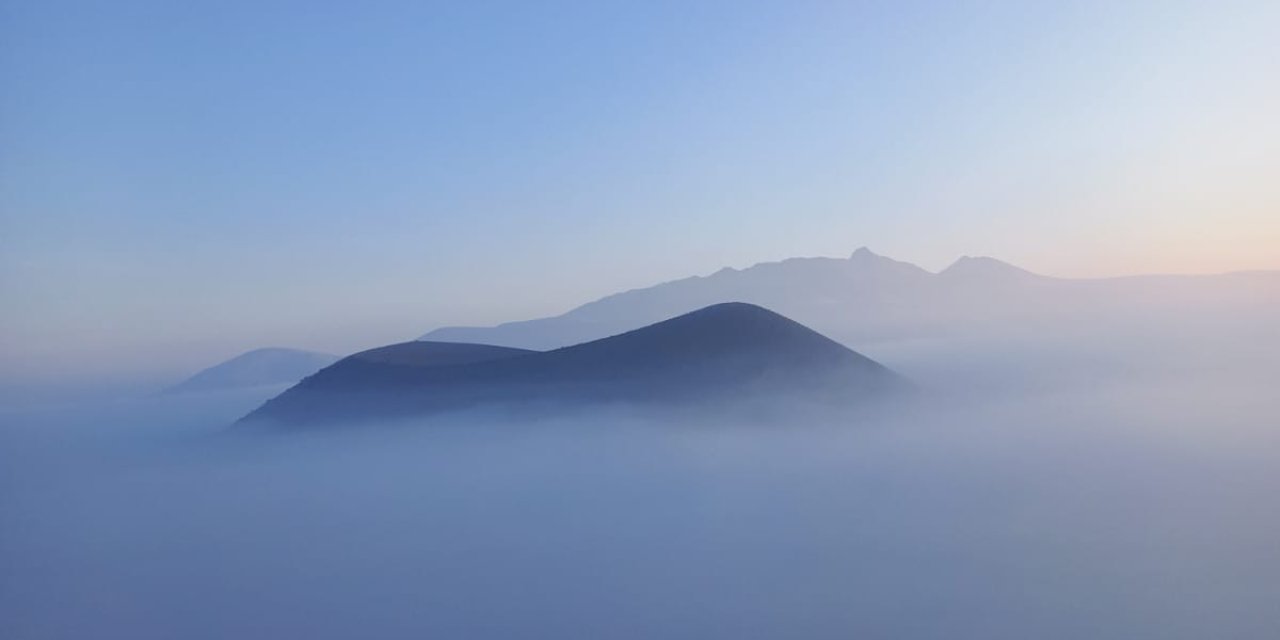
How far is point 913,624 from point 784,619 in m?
1.87

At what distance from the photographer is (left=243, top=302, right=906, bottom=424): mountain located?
2714 centimetres

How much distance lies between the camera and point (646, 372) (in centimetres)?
2698

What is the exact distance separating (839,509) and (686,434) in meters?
8.41

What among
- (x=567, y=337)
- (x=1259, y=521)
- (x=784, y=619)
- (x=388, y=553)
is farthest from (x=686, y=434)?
(x=1259, y=521)

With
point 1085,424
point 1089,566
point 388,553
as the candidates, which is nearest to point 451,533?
point 388,553

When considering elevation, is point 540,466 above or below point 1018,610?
above

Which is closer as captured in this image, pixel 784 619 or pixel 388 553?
pixel 784 619

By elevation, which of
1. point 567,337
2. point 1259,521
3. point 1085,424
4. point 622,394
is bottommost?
point 1259,521

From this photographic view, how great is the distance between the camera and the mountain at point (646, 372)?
89.0 feet

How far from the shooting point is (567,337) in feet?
87.1

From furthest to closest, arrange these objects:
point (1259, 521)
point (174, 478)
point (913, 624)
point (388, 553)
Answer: point (174, 478) → point (388, 553) → point (1259, 521) → point (913, 624)

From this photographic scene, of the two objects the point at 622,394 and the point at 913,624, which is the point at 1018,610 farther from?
the point at 622,394

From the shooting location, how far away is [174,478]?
24.9m

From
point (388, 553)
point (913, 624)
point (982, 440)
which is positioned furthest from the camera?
point (982, 440)
